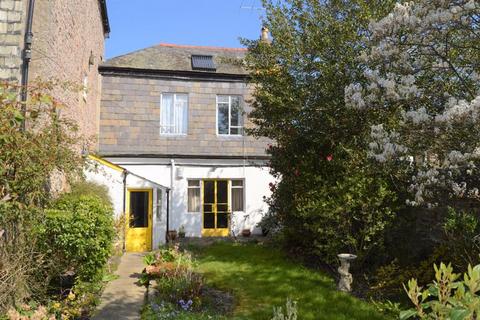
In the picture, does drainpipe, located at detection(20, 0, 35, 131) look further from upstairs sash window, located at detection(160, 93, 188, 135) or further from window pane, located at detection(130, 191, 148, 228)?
upstairs sash window, located at detection(160, 93, 188, 135)

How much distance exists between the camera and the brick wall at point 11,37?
27.3 feet

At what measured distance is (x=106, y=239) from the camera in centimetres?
845

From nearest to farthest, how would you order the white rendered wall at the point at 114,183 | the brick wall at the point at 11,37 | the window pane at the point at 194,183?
the brick wall at the point at 11,37
the white rendered wall at the point at 114,183
the window pane at the point at 194,183

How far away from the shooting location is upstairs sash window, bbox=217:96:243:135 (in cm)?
1803

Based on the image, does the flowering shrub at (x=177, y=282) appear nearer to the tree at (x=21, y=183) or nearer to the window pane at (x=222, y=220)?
the tree at (x=21, y=183)

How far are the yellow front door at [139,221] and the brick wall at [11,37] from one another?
6.86 m

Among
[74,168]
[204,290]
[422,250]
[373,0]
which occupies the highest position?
[373,0]

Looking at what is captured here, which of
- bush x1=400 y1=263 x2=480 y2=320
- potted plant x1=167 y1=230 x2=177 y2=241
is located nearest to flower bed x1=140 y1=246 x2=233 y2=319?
bush x1=400 y1=263 x2=480 y2=320

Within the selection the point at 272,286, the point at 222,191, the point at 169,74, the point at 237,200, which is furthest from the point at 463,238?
the point at 169,74

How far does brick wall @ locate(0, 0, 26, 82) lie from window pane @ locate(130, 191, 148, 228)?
6970 mm

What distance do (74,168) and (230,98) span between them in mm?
10984

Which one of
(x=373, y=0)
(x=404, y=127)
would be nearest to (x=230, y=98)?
(x=373, y=0)

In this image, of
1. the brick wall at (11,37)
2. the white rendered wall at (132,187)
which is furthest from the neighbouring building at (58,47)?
the white rendered wall at (132,187)

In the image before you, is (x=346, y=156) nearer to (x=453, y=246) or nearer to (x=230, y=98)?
(x=453, y=246)
